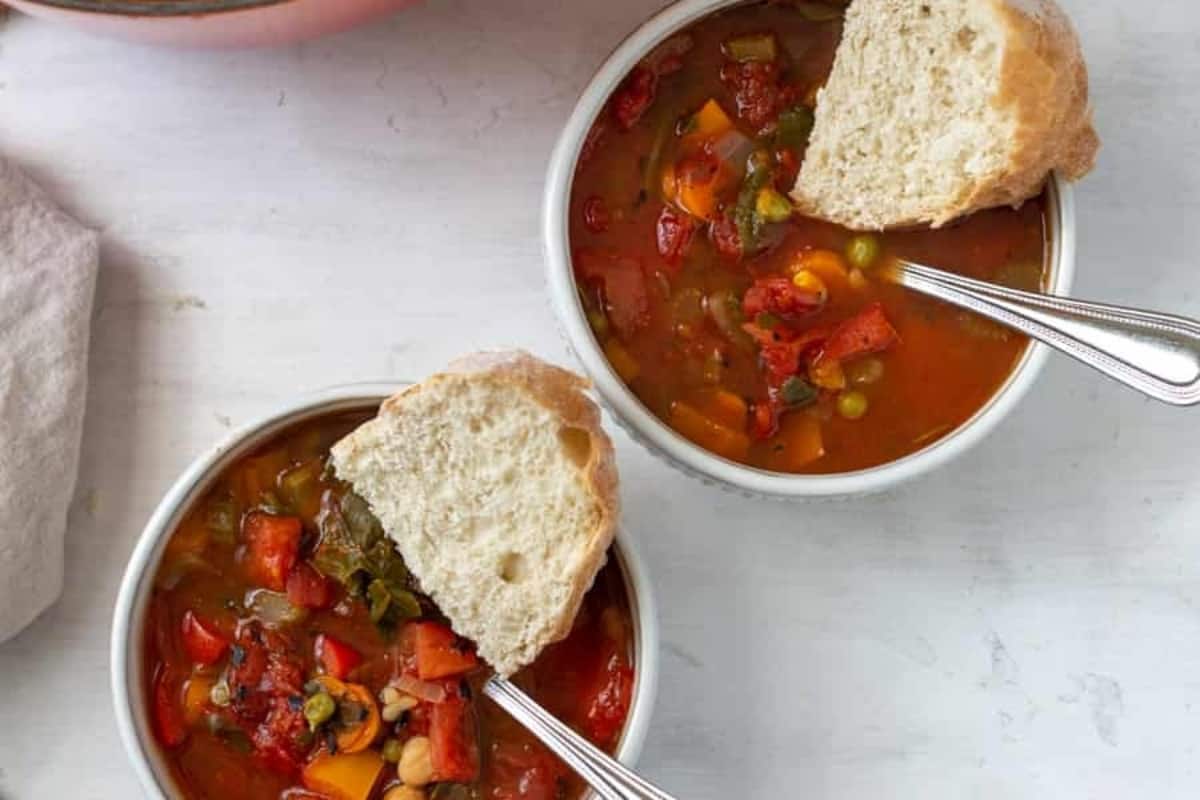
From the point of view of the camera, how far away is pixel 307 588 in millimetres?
2602

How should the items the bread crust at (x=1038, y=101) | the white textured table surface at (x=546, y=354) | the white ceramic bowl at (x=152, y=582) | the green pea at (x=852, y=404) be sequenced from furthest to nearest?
the white textured table surface at (x=546, y=354)
the green pea at (x=852, y=404)
the white ceramic bowl at (x=152, y=582)
the bread crust at (x=1038, y=101)

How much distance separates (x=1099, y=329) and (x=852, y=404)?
43cm

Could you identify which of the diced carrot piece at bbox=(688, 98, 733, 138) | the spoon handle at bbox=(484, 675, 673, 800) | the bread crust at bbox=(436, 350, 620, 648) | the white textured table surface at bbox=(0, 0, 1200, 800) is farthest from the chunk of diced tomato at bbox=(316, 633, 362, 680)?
the diced carrot piece at bbox=(688, 98, 733, 138)

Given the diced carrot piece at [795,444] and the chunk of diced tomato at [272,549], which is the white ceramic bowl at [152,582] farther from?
the diced carrot piece at [795,444]

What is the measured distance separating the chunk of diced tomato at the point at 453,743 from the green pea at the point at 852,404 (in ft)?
2.63

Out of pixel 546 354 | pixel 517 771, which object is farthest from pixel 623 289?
pixel 517 771

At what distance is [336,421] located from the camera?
8.77 feet

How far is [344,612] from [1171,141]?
5.71 ft

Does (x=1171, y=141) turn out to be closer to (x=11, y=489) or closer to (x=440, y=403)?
(x=440, y=403)

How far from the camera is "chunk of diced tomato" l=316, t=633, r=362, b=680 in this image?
260 cm

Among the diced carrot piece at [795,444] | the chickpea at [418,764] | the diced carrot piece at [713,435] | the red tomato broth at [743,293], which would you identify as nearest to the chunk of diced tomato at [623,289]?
the red tomato broth at [743,293]

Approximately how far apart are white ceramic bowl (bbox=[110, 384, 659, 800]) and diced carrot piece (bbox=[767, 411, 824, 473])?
0.30m

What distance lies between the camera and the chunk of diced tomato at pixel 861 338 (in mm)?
2654

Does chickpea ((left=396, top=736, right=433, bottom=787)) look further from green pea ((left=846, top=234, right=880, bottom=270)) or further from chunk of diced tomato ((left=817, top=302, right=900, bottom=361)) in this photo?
green pea ((left=846, top=234, right=880, bottom=270))
